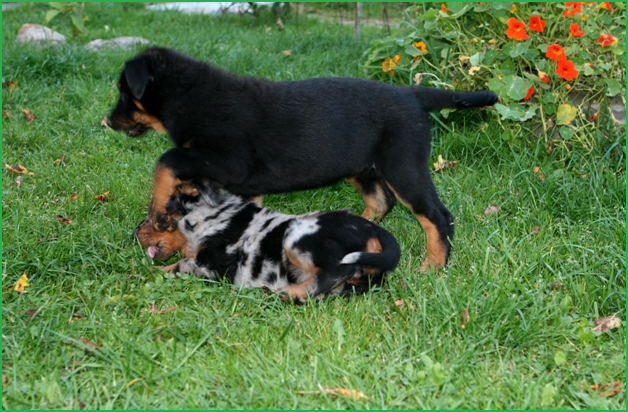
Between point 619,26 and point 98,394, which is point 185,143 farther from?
point 619,26

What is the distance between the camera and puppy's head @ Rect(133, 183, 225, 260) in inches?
129

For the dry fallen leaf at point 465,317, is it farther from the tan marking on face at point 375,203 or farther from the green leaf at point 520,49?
the green leaf at point 520,49

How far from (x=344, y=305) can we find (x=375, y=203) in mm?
1087

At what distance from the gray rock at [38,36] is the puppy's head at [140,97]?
12.8ft

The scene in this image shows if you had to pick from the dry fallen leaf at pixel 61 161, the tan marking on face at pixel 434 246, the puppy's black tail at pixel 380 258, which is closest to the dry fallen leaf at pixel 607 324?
the tan marking on face at pixel 434 246

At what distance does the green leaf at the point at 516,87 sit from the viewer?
4.20m

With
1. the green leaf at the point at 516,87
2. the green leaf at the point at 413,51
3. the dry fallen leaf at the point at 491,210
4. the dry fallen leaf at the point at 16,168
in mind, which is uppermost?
the green leaf at the point at 413,51

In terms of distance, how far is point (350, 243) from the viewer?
2963mm

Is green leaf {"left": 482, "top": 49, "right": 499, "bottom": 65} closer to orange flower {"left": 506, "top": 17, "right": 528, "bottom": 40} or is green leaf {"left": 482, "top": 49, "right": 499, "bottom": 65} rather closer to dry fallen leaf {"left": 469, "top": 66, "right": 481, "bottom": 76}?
dry fallen leaf {"left": 469, "top": 66, "right": 481, "bottom": 76}

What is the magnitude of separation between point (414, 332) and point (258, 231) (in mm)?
1118

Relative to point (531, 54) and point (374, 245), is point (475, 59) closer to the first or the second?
point (531, 54)

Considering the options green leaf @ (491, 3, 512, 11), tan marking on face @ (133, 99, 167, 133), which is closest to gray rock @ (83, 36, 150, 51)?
tan marking on face @ (133, 99, 167, 133)

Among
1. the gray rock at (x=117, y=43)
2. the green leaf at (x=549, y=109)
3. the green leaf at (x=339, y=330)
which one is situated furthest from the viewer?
the gray rock at (x=117, y=43)

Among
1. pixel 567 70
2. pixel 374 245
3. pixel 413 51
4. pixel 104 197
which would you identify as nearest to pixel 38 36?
pixel 104 197
